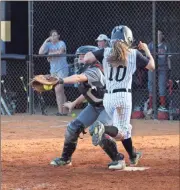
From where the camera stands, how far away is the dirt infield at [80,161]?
25.3ft

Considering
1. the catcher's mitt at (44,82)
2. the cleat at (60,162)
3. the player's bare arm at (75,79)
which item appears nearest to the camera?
the catcher's mitt at (44,82)

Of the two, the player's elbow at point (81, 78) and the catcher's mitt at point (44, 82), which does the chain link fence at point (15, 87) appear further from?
the catcher's mitt at point (44, 82)

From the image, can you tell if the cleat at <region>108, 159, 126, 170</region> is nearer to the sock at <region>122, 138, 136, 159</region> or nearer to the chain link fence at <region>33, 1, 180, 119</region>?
the sock at <region>122, 138, 136, 159</region>

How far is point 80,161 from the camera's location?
376 inches

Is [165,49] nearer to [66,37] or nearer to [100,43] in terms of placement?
[66,37]

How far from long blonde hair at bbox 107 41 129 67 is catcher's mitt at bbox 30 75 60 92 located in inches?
32.0

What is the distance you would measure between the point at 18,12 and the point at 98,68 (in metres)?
9.53

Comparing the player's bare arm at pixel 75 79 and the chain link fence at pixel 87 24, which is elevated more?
the player's bare arm at pixel 75 79

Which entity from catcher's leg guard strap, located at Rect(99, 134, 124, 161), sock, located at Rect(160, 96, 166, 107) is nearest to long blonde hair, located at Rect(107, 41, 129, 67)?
catcher's leg guard strap, located at Rect(99, 134, 124, 161)

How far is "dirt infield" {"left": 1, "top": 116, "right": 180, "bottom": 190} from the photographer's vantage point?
7719 millimetres

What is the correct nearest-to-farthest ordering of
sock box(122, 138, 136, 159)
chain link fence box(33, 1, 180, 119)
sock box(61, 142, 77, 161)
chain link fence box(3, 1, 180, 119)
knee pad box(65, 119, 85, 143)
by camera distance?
sock box(122, 138, 136, 159), knee pad box(65, 119, 85, 143), sock box(61, 142, 77, 161), chain link fence box(3, 1, 180, 119), chain link fence box(33, 1, 180, 119)

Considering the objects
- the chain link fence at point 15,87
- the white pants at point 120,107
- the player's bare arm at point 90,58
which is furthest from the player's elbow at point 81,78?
the chain link fence at point 15,87

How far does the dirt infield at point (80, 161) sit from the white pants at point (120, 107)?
604mm

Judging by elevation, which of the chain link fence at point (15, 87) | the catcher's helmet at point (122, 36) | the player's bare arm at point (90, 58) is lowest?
the chain link fence at point (15, 87)
